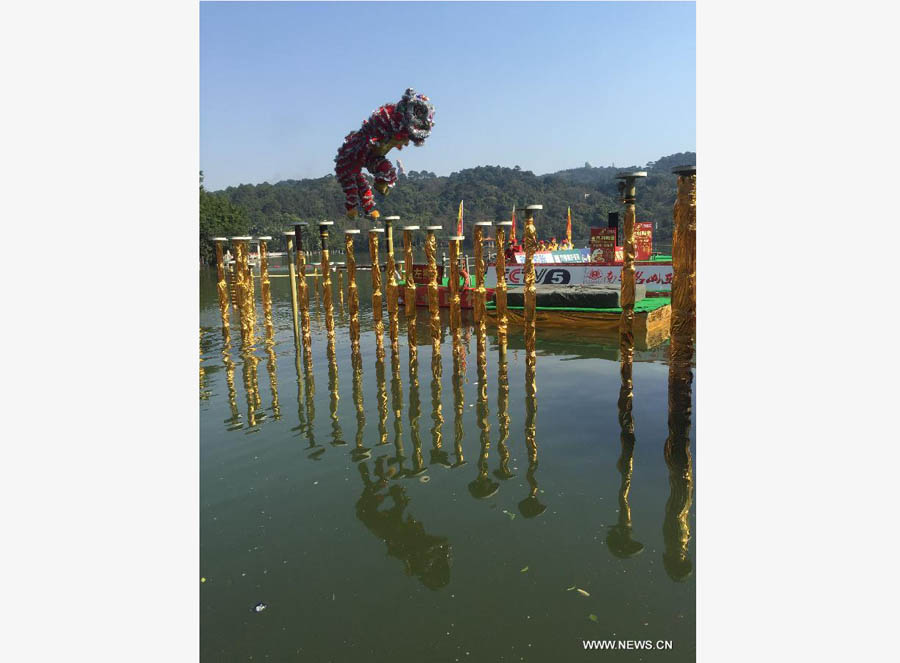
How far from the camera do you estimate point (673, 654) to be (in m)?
3.95

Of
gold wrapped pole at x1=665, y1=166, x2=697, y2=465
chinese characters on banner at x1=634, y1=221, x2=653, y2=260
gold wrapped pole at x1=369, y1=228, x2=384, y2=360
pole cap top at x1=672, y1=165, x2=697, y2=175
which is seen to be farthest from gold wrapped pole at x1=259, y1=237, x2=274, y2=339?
chinese characters on banner at x1=634, y1=221, x2=653, y2=260

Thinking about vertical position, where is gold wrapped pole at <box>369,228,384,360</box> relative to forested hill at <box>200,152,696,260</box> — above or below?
below

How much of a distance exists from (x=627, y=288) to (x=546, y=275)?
1322 cm

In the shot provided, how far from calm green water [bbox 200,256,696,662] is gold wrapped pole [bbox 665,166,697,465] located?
46 cm

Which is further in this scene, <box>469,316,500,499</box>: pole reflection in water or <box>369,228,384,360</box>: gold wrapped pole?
<box>369,228,384,360</box>: gold wrapped pole

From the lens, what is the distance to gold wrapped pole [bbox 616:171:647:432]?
6.90 meters

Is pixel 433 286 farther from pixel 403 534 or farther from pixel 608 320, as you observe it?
pixel 608 320

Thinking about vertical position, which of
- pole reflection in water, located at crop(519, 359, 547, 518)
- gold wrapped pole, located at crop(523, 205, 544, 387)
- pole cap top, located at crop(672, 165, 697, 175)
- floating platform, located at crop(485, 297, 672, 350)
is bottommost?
pole reflection in water, located at crop(519, 359, 547, 518)

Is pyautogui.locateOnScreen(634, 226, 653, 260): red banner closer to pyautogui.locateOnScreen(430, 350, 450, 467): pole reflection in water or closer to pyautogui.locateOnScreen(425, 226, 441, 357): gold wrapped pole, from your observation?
pyautogui.locateOnScreen(425, 226, 441, 357): gold wrapped pole

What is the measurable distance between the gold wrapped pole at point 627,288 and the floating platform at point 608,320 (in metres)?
7.64

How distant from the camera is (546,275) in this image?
20.2m

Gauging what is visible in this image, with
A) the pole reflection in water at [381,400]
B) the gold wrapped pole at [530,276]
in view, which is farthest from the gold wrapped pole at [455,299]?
the gold wrapped pole at [530,276]

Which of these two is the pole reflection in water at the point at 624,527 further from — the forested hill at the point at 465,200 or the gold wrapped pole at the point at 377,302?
the forested hill at the point at 465,200

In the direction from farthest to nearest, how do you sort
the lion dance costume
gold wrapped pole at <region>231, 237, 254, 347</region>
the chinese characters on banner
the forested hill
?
1. the forested hill
2. the chinese characters on banner
3. gold wrapped pole at <region>231, 237, 254, 347</region>
4. the lion dance costume
